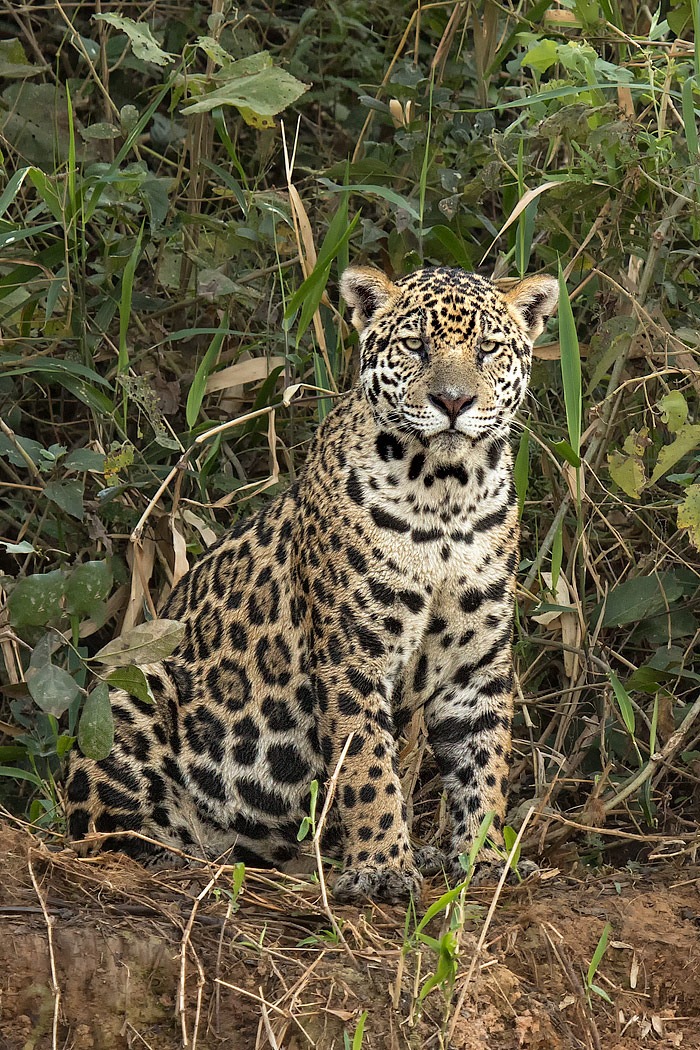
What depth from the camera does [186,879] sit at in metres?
4.23

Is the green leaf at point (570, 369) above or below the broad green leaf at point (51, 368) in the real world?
above

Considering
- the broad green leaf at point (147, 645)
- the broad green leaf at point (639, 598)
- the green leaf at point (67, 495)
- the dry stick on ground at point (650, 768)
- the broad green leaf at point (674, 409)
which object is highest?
the broad green leaf at point (674, 409)

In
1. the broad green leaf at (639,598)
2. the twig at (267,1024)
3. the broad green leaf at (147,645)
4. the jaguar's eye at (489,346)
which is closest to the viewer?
the twig at (267,1024)

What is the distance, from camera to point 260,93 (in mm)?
5398

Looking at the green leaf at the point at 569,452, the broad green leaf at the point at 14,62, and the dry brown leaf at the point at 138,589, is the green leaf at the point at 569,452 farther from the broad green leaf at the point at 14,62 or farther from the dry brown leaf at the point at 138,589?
the broad green leaf at the point at 14,62

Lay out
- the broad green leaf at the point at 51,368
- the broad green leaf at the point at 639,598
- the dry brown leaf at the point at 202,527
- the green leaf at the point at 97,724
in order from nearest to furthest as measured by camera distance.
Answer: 1. the green leaf at the point at 97,724
2. the broad green leaf at the point at 639,598
3. the broad green leaf at the point at 51,368
4. the dry brown leaf at the point at 202,527

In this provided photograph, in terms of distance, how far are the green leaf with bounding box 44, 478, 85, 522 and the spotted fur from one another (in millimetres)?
665

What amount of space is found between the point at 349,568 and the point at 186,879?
101 centimetres

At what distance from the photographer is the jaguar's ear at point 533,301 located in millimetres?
4801

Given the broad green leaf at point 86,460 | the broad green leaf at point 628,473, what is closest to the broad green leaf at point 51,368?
the broad green leaf at point 86,460

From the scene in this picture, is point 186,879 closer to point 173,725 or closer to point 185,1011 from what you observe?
point 185,1011

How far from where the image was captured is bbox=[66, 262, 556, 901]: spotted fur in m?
4.45

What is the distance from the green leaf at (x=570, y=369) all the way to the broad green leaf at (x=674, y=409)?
407mm

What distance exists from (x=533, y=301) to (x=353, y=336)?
1.11 metres
